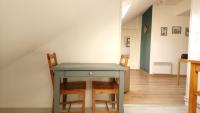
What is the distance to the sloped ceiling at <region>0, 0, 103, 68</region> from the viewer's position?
175cm

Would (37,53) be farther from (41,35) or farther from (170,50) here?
(170,50)

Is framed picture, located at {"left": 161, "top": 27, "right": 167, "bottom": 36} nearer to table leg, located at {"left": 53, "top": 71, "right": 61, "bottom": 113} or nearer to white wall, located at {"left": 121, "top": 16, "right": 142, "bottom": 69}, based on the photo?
white wall, located at {"left": 121, "top": 16, "right": 142, "bottom": 69}

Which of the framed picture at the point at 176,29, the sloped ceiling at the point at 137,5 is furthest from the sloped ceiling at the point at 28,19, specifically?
the framed picture at the point at 176,29

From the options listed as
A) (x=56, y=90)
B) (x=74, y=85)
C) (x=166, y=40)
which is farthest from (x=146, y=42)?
(x=56, y=90)

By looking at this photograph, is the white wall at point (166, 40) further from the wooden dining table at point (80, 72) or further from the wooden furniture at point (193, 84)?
the wooden dining table at point (80, 72)

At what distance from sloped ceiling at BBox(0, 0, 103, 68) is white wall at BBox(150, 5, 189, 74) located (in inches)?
189

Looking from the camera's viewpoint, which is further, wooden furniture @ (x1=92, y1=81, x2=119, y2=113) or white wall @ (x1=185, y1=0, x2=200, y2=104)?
white wall @ (x1=185, y1=0, x2=200, y2=104)

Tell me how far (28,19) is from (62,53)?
1.09m

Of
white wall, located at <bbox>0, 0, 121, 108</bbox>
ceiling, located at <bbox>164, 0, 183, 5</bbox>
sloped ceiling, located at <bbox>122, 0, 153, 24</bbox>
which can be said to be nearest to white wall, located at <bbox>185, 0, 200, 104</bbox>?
white wall, located at <bbox>0, 0, 121, 108</bbox>

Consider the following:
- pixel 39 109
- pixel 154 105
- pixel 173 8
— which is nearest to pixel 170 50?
pixel 173 8

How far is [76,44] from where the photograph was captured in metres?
3.00

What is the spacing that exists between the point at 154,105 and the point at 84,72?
4.67 ft

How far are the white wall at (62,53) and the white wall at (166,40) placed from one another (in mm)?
4331

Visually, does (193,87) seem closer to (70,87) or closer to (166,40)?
(70,87)
